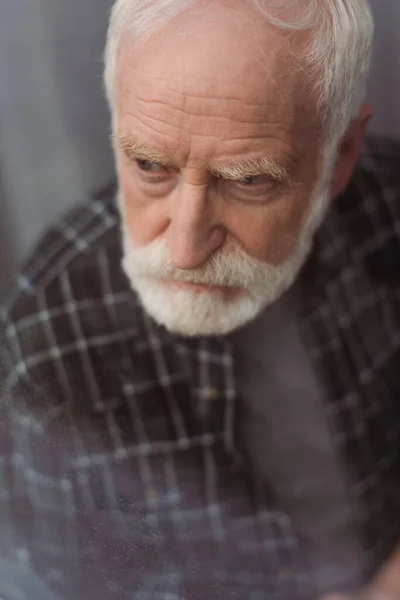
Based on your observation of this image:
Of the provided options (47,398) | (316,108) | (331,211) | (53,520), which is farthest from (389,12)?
(53,520)

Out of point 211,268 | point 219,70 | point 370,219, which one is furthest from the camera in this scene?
point 370,219

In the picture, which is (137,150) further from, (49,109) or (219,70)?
(49,109)

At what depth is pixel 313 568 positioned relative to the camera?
1044 millimetres

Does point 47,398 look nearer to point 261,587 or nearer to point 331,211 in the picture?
point 261,587

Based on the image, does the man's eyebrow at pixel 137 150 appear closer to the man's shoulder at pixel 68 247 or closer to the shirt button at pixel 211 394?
the man's shoulder at pixel 68 247

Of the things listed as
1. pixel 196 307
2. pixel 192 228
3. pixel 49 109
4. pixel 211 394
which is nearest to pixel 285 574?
pixel 211 394

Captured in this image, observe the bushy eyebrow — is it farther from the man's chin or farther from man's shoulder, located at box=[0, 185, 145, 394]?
man's shoulder, located at box=[0, 185, 145, 394]

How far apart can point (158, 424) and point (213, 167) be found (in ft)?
1.36

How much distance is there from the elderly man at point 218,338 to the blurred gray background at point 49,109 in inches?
5.8

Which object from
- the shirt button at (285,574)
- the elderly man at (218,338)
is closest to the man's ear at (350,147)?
the elderly man at (218,338)

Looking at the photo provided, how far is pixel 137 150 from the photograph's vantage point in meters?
0.79

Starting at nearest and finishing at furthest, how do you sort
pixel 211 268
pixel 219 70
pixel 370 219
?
1. pixel 219 70
2. pixel 211 268
3. pixel 370 219

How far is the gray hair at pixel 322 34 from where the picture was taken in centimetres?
74

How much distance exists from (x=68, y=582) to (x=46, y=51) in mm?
813
